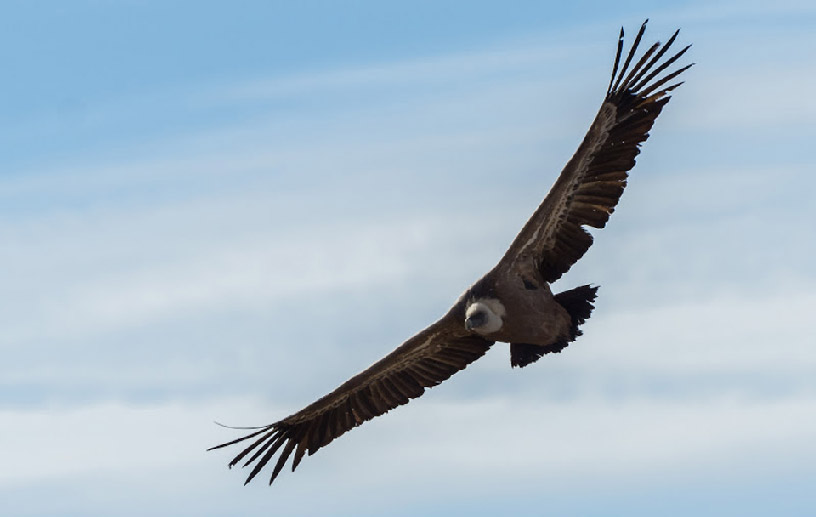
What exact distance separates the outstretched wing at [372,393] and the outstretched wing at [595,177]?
155cm

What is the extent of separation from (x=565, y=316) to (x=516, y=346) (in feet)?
2.47

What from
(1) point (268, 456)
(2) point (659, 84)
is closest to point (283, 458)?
(1) point (268, 456)

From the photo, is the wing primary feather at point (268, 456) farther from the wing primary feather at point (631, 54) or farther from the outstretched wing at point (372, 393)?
the wing primary feather at point (631, 54)

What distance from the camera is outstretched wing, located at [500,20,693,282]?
58.5ft

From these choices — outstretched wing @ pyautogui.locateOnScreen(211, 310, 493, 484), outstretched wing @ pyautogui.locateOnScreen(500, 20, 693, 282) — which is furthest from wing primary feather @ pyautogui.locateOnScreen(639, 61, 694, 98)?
outstretched wing @ pyautogui.locateOnScreen(211, 310, 493, 484)

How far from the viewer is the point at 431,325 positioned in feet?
63.5

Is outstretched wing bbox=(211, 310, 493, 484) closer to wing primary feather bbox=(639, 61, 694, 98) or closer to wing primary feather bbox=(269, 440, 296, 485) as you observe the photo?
wing primary feather bbox=(269, 440, 296, 485)

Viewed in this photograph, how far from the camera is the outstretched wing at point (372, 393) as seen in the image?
64.8 feet

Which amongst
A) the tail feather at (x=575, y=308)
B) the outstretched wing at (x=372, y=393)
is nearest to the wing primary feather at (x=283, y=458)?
the outstretched wing at (x=372, y=393)

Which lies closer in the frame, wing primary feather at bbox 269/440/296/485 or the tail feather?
the tail feather

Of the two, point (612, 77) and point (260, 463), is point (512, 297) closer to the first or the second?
point (612, 77)

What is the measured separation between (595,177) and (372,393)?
161 inches

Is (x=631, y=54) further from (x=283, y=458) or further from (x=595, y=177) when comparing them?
(x=283, y=458)

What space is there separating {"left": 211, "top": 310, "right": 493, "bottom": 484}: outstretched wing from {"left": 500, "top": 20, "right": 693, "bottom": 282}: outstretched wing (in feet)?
5.08
